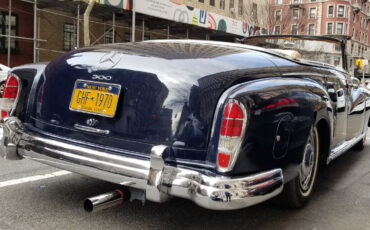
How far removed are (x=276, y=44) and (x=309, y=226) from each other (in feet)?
9.32

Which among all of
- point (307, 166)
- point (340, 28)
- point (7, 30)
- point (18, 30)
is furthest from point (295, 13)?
point (307, 166)

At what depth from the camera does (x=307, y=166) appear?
3.18 m

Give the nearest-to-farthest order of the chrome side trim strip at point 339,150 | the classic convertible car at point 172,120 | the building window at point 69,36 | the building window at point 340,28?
the classic convertible car at point 172,120
the chrome side trim strip at point 339,150
the building window at point 69,36
the building window at point 340,28

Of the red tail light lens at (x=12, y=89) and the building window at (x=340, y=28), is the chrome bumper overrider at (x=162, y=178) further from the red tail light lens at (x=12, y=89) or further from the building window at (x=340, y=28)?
the building window at (x=340, y=28)

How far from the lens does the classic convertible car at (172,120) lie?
2219mm

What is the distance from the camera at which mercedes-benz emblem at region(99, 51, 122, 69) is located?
2.65 meters

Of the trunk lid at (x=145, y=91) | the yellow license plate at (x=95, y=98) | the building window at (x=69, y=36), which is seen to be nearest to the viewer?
the trunk lid at (x=145, y=91)

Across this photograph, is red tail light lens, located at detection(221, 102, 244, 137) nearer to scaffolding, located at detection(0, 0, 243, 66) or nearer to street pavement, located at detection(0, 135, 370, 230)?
street pavement, located at detection(0, 135, 370, 230)

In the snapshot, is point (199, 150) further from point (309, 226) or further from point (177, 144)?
point (309, 226)

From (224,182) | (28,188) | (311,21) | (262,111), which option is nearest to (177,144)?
(224,182)

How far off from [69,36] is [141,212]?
757 inches

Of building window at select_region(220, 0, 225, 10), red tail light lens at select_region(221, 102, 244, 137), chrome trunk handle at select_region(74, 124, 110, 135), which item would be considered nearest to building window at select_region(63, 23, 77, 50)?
building window at select_region(220, 0, 225, 10)

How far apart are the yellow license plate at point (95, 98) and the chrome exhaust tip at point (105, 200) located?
535 millimetres

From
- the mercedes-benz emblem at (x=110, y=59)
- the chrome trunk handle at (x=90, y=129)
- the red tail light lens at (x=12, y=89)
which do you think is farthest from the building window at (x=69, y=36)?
the chrome trunk handle at (x=90, y=129)
